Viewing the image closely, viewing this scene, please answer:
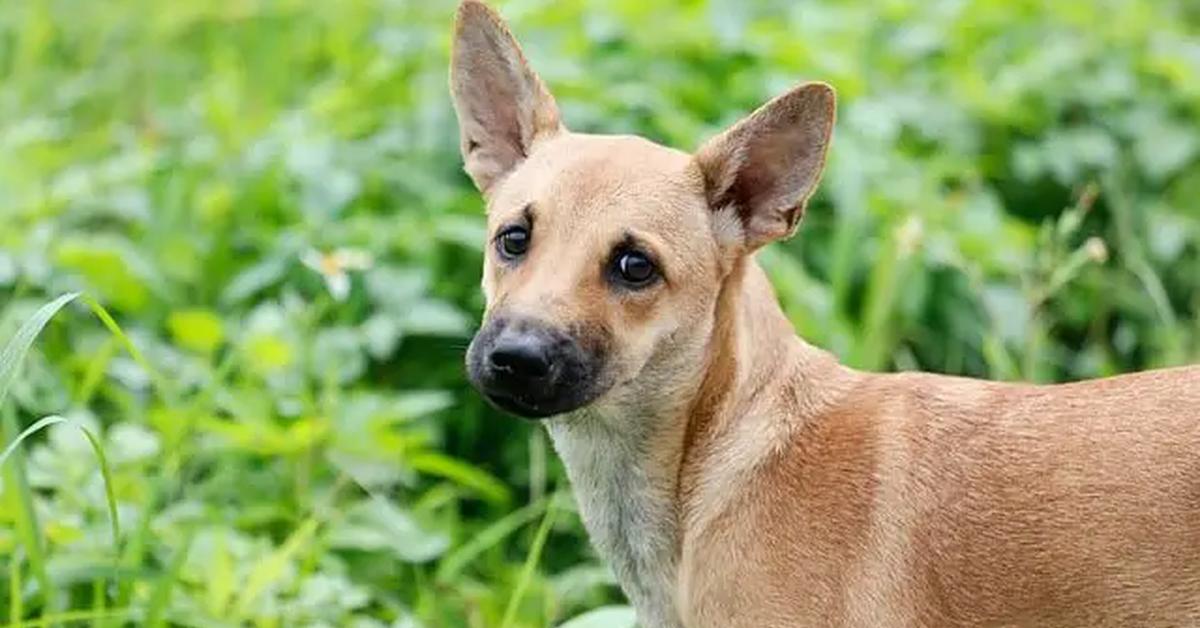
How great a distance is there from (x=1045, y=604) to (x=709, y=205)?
1093 millimetres

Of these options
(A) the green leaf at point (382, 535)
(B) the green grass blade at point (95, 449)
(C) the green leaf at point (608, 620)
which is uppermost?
(B) the green grass blade at point (95, 449)

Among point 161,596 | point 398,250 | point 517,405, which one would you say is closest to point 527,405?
point 517,405

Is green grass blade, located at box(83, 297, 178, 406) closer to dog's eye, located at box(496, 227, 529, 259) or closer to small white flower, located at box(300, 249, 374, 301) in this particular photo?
small white flower, located at box(300, 249, 374, 301)

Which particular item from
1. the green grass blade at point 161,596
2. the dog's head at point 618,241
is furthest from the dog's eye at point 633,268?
the green grass blade at point 161,596

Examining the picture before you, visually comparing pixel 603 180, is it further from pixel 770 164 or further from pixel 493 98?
pixel 493 98

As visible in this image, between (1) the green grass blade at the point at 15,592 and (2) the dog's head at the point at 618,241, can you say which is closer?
(2) the dog's head at the point at 618,241

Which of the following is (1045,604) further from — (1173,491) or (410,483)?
(410,483)

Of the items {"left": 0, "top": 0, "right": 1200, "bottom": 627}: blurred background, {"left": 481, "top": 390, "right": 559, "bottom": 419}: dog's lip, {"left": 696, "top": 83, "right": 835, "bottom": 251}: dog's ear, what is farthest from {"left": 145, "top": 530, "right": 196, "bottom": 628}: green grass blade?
{"left": 696, "top": 83, "right": 835, "bottom": 251}: dog's ear

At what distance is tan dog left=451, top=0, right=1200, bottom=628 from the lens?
4172 millimetres

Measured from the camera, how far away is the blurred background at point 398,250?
5.55 m

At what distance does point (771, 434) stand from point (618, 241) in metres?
0.52

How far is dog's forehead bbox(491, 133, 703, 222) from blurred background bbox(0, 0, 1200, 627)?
3.46 ft

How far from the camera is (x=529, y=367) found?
413 cm

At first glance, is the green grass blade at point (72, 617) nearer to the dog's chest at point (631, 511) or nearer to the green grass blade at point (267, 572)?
the green grass blade at point (267, 572)
